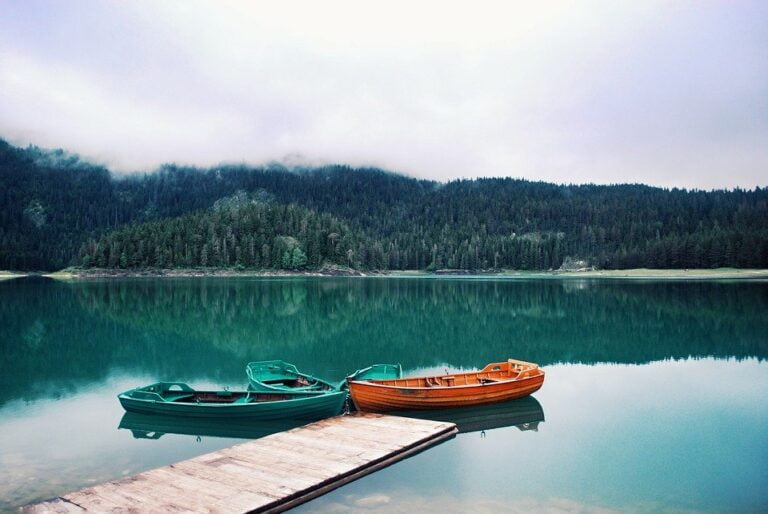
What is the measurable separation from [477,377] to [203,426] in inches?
484

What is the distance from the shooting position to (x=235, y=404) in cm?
1992

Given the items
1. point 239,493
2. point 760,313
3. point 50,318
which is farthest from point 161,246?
point 239,493

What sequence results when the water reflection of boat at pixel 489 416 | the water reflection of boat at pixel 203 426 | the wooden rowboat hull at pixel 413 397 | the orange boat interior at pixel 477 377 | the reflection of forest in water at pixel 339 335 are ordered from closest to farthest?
the water reflection of boat at pixel 203 426 → the water reflection of boat at pixel 489 416 → the wooden rowboat hull at pixel 413 397 → the orange boat interior at pixel 477 377 → the reflection of forest in water at pixel 339 335

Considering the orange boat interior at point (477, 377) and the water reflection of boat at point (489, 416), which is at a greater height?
the orange boat interior at point (477, 377)

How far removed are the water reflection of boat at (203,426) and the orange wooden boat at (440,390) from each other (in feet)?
9.48

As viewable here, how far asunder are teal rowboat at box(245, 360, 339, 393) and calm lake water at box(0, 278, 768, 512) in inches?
83.3

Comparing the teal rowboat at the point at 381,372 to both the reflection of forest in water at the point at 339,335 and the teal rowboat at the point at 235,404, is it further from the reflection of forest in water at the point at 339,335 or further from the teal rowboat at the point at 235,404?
the reflection of forest in water at the point at 339,335

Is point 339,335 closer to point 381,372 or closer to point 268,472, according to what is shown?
point 381,372

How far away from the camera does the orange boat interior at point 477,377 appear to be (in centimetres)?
2323

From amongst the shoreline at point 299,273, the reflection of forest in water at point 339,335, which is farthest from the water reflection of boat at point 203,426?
A: the shoreline at point 299,273

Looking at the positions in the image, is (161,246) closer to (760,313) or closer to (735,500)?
(760,313)

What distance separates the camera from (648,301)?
73.2 metres

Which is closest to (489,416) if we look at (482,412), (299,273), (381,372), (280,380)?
(482,412)

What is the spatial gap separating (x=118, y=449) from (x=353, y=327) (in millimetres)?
31355
